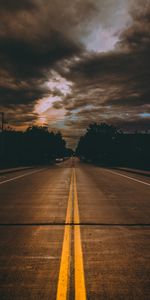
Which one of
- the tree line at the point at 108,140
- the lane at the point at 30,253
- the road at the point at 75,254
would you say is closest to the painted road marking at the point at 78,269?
the road at the point at 75,254

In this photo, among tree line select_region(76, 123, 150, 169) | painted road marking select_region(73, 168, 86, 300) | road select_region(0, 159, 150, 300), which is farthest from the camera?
tree line select_region(76, 123, 150, 169)

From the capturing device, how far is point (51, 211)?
31.2 ft

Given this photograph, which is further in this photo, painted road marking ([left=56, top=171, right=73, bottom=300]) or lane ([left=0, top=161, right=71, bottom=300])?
lane ([left=0, top=161, right=71, bottom=300])

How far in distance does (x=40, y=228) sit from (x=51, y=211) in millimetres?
2327

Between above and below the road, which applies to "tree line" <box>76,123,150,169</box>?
above

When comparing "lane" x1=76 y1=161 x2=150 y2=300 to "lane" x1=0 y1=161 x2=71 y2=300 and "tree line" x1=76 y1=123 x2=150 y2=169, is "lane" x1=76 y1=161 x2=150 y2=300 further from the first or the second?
"tree line" x1=76 y1=123 x2=150 y2=169

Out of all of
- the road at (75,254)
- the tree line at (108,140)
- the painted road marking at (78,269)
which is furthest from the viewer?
the tree line at (108,140)

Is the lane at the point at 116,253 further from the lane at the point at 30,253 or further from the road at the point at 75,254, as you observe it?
the lane at the point at 30,253

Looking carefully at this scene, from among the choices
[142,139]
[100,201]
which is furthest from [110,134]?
[100,201]

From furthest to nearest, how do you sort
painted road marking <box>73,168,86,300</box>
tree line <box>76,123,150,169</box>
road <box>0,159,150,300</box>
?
1. tree line <box>76,123,150,169</box>
2. road <box>0,159,150,300</box>
3. painted road marking <box>73,168,86,300</box>

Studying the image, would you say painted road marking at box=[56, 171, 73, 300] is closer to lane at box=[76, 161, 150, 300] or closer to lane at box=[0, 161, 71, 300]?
lane at box=[0, 161, 71, 300]

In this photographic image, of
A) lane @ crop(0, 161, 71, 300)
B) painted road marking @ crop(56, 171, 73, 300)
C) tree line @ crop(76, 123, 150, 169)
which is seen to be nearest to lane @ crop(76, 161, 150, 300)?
painted road marking @ crop(56, 171, 73, 300)

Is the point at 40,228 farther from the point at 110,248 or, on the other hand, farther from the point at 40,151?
the point at 40,151

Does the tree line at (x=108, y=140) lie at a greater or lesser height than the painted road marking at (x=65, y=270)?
greater
